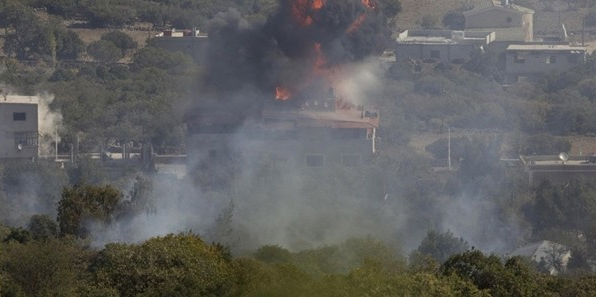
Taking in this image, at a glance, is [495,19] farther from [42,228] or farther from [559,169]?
[42,228]

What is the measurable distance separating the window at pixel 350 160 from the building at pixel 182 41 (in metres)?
19.2

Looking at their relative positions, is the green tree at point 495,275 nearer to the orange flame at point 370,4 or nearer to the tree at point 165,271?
the tree at point 165,271

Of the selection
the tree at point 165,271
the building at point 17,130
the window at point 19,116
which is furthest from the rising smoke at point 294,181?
the tree at point 165,271

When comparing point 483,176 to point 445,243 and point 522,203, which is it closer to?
point 522,203

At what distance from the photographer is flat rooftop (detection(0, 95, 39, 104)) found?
77.1m

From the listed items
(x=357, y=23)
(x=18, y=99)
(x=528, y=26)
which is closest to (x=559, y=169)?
(x=357, y=23)

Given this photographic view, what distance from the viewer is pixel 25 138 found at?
7700cm

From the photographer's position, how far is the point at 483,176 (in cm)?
7350

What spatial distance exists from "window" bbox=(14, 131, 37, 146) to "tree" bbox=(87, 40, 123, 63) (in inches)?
781

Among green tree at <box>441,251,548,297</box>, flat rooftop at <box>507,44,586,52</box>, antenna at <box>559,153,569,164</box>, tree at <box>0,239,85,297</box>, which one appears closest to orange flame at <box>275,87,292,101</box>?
antenna at <box>559,153,569,164</box>

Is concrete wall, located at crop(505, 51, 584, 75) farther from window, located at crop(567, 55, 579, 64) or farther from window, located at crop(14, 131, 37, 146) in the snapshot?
window, located at crop(14, 131, 37, 146)

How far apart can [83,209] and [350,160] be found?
66.0ft

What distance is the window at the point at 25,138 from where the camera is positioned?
76.8 m

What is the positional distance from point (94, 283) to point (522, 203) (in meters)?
24.9
